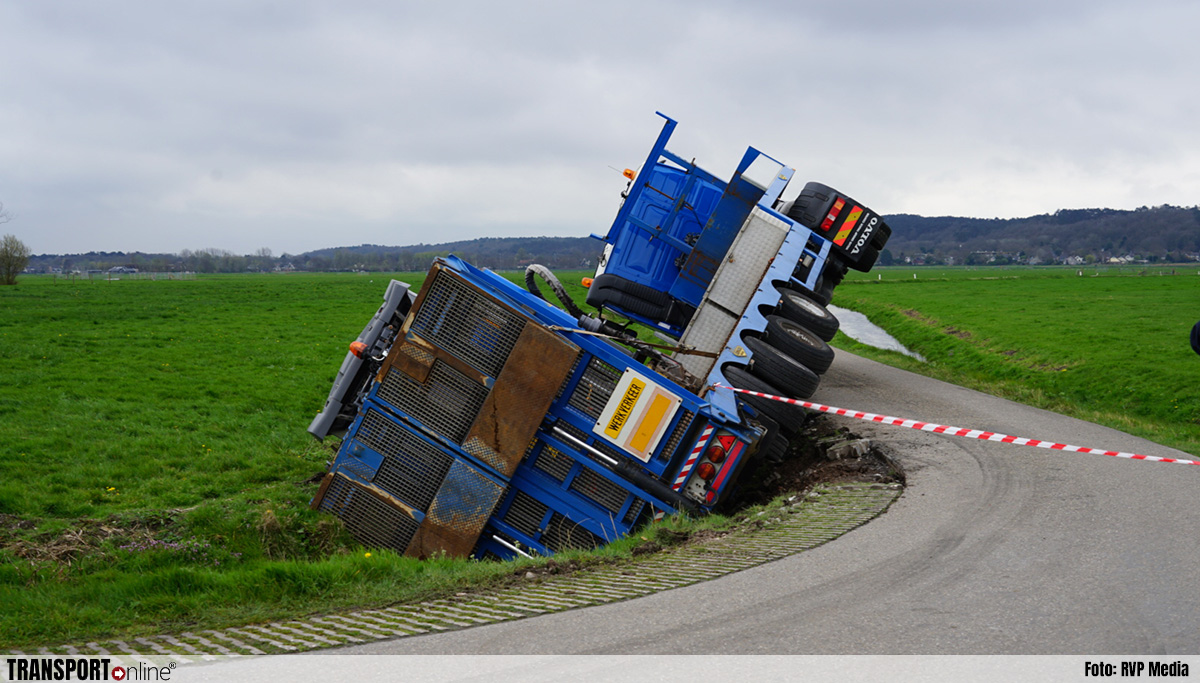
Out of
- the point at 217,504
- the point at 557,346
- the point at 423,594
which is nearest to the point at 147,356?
the point at 217,504

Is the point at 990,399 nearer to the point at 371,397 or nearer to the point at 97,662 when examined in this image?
the point at 371,397

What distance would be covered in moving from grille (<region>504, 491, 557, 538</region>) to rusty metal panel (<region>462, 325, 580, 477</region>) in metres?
0.42

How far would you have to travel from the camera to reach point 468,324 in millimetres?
7867

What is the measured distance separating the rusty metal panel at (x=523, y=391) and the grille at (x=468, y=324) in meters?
0.16

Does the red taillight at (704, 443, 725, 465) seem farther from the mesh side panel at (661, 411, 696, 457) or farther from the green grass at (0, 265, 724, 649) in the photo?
the green grass at (0, 265, 724, 649)

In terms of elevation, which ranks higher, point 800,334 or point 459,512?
point 800,334

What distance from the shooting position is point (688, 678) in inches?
Result: 158

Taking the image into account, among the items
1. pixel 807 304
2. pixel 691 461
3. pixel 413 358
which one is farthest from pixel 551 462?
pixel 807 304

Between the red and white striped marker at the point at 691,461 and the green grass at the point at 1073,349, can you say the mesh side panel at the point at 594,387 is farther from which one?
the green grass at the point at 1073,349

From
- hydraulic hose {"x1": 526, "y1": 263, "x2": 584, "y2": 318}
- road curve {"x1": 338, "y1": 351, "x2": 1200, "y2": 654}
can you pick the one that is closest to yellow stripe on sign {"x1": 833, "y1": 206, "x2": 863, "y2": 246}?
hydraulic hose {"x1": 526, "y1": 263, "x2": 584, "y2": 318}

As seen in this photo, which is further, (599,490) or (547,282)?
(547,282)

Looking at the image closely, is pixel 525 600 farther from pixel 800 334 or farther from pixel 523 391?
pixel 800 334

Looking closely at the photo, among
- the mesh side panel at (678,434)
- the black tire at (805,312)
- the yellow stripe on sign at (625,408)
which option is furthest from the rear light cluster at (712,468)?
the black tire at (805,312)

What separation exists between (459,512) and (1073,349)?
19.3 m
